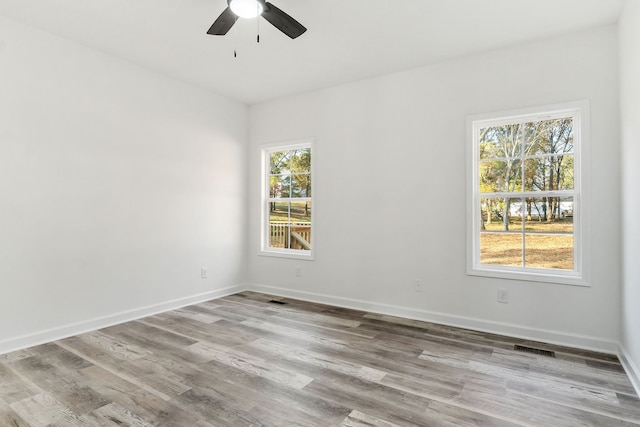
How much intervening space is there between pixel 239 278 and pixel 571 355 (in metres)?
3.97

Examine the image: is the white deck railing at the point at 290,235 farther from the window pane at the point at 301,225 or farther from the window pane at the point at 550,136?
the window pane at the point at 550,136

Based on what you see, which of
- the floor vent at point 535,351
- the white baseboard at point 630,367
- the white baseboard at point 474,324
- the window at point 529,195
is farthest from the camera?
the window at point 529,195

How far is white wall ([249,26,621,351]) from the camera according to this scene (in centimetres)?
298

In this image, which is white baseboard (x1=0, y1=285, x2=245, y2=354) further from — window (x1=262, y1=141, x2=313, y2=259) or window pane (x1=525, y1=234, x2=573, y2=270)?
window pane (x1=525, y1=234, x2=573, y2=270)

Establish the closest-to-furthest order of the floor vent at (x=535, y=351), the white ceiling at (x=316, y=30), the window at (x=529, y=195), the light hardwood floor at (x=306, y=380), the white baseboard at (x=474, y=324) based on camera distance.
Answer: the light hardwood floor at (x=306, y=380), the white ceiling at (x=316, y=30), the floor vent at (x=535, y=351), the white baseboard at (x=474, y=324), the window at (x=529, y=195)

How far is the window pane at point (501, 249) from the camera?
340 cm

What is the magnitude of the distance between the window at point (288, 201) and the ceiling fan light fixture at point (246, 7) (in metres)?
2.32

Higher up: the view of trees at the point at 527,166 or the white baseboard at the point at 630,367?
the view of trees at the point at 527,166

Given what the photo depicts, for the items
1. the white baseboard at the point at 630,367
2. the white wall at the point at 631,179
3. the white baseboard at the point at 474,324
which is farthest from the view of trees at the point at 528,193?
the white baseboard at the point at 630,367

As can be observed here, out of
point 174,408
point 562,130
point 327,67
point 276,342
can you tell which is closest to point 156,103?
point 327,67

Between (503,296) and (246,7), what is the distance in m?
3.34

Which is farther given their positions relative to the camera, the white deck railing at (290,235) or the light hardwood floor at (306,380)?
the white deck railing at (290,235)

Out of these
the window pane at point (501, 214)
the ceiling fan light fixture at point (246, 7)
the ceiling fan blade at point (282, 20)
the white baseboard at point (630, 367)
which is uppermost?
the ceiling fan light fixture at point (246, 7)

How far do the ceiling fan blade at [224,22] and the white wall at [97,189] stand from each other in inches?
68.9
